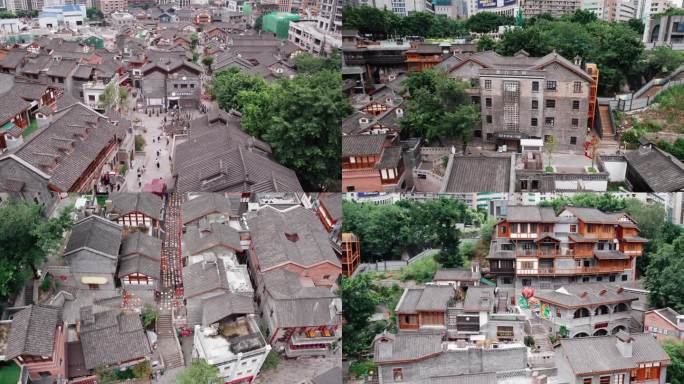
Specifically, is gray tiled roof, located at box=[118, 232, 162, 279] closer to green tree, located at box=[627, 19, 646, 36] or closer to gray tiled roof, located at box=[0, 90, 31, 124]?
gray tiled roof, located at box=[0, 90, 31, 124]

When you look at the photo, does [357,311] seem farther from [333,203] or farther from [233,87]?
[233,87]

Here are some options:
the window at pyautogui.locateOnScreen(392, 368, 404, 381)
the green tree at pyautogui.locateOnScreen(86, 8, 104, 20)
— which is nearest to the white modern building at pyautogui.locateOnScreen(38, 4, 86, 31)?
the green tree at pyautogui.locateOnScreen(86, 8, 104, 20)

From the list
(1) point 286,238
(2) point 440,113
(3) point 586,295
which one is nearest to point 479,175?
(2) point 440,113

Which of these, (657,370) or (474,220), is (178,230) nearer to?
(474,220)

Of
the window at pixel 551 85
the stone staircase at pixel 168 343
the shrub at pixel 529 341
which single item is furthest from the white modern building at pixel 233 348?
the window at pixel 551 85

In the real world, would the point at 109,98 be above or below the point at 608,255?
above

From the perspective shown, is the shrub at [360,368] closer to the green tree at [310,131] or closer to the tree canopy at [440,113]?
the green tree at [310,131]
